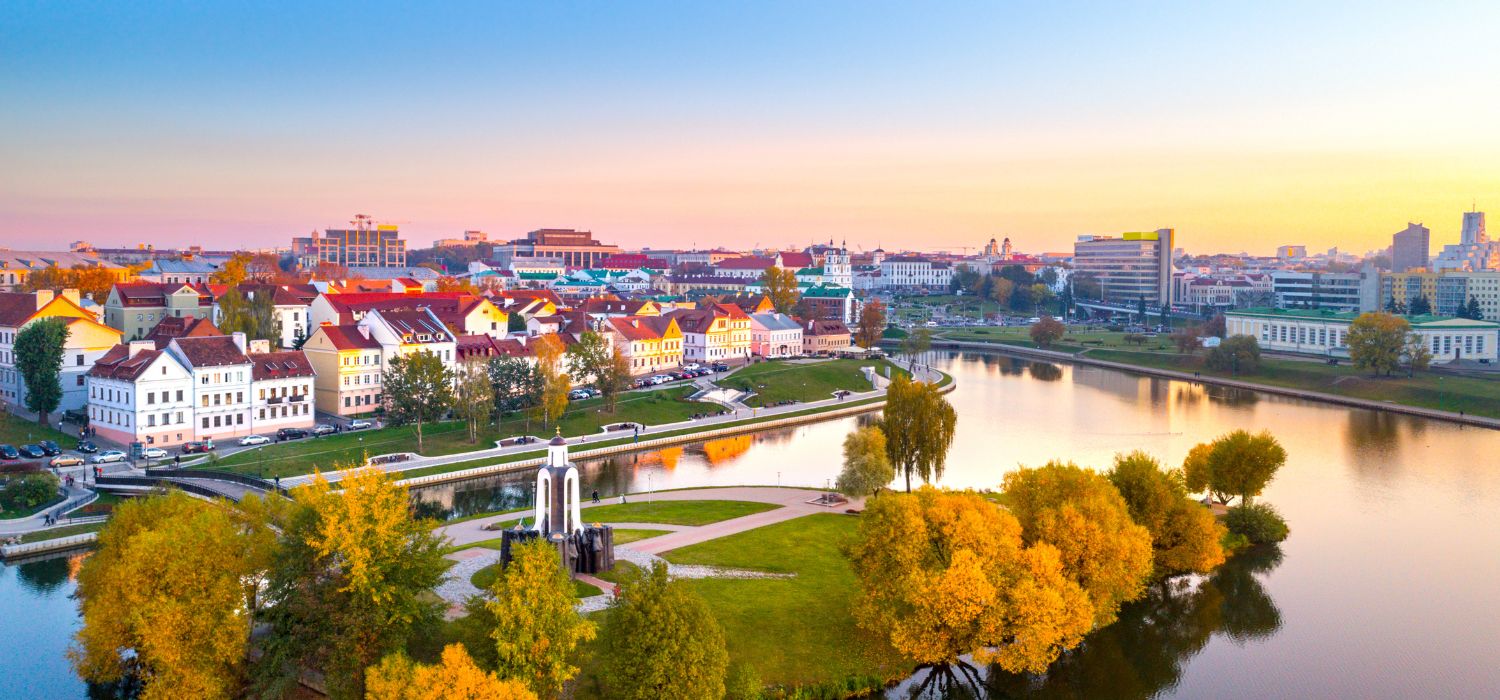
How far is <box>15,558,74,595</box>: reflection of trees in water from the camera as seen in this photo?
92.5 ft

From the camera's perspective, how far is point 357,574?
66.9 feet

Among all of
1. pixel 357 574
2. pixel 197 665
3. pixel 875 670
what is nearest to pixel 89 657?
pixel 197 665

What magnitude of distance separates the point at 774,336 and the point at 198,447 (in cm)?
4618

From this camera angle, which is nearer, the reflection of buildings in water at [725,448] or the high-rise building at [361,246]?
the reflection of buildings in water at [725,448]

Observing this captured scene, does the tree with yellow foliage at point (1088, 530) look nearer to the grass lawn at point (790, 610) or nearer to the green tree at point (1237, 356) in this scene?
the grass lawn at point (790, 610)

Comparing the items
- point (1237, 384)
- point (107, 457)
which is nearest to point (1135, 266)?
point (1237, 384)

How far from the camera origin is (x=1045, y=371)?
84.9m

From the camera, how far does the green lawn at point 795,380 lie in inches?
2505

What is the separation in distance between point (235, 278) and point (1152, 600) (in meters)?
66.6

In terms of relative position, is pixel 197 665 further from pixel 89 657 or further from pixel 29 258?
pixel 29 258

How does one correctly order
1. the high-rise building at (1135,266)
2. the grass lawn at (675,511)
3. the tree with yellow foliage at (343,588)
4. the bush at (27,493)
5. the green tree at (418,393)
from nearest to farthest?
the tree with yellow foliage at (343,588) < the grass lawn at (675,511) < the bush at (27,493) < the green tree at (418,393) < the high-rise building at (1135,266)

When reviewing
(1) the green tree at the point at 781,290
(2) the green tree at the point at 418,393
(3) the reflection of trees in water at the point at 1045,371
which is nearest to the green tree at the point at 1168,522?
(2) the green tree at the point at 418,393

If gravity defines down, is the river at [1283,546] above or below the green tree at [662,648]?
below

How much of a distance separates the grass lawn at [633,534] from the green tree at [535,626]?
32.9 feet
